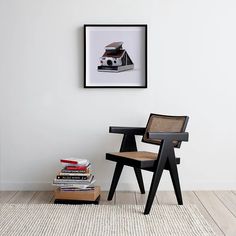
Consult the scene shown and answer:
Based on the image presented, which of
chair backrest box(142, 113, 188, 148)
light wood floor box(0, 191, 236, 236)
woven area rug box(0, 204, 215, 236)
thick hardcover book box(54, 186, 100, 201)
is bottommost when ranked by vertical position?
light wood floor box(0, 191, 236, 236)

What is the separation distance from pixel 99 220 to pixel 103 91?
57.8 inches

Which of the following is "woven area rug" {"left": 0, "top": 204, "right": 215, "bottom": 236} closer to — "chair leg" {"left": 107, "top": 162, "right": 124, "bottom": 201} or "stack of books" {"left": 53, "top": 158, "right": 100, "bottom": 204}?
"stack of books" {"left": 53, "top": 158, "right": 100, "bottom": 204}

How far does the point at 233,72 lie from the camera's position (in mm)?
4633

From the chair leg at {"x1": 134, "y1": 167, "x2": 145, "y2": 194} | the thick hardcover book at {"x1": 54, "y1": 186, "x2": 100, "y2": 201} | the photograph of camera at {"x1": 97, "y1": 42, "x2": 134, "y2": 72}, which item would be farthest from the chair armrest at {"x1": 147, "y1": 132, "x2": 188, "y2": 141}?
the photograph of camera at {"x1": 97, "y1": 42, "x2": 134, "y2": 72}

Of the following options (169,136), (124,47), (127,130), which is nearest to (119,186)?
(127,130)

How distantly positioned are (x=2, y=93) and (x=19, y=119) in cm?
30

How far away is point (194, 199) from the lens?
170 inches

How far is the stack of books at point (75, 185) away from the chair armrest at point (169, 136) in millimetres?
724

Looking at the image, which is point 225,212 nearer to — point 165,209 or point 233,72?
point 165,209

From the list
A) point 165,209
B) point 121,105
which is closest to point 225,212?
point 165,209

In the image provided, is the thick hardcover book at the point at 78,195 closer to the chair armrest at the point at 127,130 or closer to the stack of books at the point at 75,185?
the stack of books at the point at 75,185

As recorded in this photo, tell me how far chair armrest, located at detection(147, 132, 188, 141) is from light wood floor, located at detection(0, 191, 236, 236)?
24.0 inches

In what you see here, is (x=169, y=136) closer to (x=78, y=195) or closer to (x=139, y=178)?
(x=139, y=178)

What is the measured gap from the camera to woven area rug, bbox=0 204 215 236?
3332 mm
